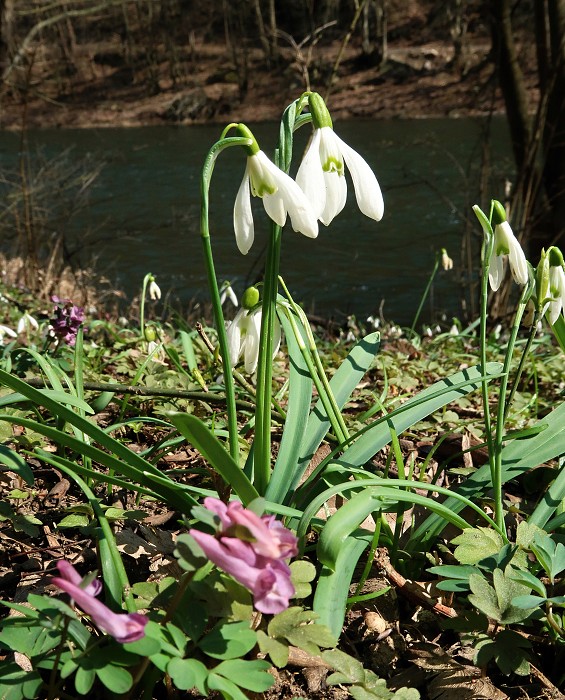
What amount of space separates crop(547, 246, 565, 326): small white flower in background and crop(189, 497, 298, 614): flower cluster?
2.86 feet

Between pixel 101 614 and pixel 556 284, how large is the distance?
111cm

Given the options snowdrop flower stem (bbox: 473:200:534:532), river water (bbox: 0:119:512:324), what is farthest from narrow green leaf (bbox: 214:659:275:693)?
river water (bbox: 0:119:512:324)

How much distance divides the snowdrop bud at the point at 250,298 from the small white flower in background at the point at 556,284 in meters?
0.60

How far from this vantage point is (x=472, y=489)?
1.59m

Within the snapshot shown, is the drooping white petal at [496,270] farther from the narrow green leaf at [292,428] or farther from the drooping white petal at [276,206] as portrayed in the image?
the drooping white petal at [276,206]

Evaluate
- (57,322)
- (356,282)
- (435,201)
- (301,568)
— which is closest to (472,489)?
(301,568)

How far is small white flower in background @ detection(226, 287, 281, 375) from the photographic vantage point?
1.52 meters

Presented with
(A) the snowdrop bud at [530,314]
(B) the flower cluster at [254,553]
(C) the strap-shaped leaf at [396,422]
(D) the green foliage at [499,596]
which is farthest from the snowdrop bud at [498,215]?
(B) the flower cluster at [254,553]

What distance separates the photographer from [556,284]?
1.58 m

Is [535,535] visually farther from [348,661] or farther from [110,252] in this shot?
[110,252]

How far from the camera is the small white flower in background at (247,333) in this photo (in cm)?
152

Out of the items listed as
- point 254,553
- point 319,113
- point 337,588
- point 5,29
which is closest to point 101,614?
point 254,553

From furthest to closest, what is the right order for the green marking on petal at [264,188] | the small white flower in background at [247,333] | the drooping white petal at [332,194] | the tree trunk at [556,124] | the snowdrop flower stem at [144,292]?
the tree trunk at [556,124], the snowdrop flower stem at [144,292], the small white flower in background at [247,333], the drooping white petal at [332,194], the green marking on petal at [264,188]

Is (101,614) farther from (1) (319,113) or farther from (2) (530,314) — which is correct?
(2) (530,314)
